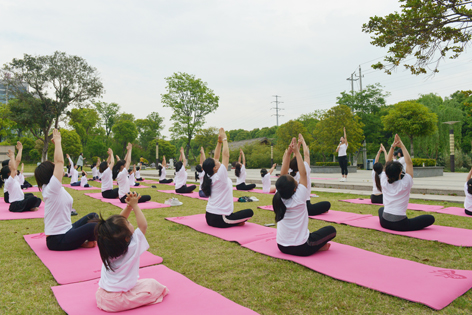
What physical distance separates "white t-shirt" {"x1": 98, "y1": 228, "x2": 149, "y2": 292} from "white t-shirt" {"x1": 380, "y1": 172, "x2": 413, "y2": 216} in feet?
13.6

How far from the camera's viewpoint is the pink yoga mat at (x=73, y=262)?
3.39 metres

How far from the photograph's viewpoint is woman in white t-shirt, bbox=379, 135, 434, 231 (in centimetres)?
485

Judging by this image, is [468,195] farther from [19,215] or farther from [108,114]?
[108,114]

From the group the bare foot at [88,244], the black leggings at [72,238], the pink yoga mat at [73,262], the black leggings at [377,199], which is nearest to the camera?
the pink yoga mat at [73,262]

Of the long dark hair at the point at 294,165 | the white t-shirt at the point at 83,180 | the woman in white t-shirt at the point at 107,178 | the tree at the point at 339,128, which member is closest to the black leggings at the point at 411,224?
the long dark hair at the point at 294,165

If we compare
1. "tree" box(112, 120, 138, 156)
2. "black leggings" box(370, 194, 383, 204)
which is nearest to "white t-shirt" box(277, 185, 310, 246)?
"black leggings" box(370, 194, 383, 204)

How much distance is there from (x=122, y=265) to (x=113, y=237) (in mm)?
306

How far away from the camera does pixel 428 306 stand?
2.60 meters

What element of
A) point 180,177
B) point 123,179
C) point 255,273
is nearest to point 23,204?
point 123,179

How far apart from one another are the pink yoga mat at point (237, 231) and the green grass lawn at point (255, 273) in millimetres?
167

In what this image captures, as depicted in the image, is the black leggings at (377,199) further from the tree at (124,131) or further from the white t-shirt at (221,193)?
the tree at (124,131)

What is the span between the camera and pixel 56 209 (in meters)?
4.12

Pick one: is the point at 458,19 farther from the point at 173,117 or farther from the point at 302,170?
the point at 173,117

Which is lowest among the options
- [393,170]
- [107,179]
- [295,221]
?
[295,221]
